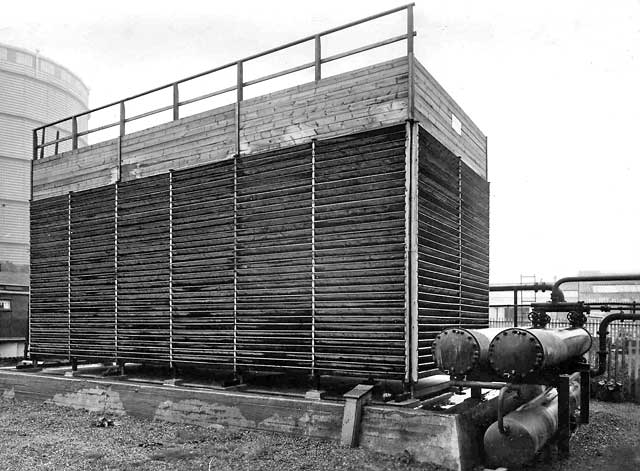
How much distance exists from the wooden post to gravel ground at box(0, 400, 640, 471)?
17 cm

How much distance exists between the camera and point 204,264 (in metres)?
11.9

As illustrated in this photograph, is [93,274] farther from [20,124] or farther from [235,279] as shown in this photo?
[20,124]

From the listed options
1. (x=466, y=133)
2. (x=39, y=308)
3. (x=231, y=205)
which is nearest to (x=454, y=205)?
(x=466, y=133)

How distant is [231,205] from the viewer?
37.9 feet

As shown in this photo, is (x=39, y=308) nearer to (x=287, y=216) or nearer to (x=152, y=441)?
(x=152, y=441)

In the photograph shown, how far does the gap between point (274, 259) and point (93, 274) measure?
5221 millimetres

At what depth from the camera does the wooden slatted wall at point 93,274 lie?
1352cm

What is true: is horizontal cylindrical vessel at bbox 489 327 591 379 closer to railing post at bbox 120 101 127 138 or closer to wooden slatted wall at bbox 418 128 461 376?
wooden slatted wall at bbox 418 128 461 376

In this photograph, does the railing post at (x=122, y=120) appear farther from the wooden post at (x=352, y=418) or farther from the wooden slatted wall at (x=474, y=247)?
A: the wooden post at (x=352, y=418)

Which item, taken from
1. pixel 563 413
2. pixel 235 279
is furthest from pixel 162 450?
pixel 563 413

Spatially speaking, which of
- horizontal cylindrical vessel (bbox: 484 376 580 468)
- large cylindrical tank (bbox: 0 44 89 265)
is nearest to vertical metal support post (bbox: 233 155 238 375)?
horizontal cylindrical vessel (bbox: 484 376 580 468)

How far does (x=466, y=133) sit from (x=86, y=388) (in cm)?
938

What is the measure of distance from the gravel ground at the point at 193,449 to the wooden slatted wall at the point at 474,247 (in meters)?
2.98

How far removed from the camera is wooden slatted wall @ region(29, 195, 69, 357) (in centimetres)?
1449
